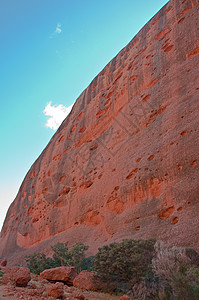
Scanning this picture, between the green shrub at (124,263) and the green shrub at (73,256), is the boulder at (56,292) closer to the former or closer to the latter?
the green shrub at (124,263)

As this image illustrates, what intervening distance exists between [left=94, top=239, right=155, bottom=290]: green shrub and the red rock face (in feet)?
3.96

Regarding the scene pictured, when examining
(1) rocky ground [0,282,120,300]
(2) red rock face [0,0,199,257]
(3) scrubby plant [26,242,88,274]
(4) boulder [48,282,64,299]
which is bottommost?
(1) rocky ground [0,282,120,300]

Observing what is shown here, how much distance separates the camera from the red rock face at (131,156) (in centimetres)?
874

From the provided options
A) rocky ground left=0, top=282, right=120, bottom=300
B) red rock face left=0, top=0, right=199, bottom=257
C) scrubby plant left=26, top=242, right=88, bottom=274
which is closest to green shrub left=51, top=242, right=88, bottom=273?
scrubby plant left=26, top=242, right=88, bottom=274

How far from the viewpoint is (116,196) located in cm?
1098

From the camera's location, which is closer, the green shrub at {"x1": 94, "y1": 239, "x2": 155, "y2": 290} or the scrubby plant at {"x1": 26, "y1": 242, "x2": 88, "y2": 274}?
the green shrub at {"x1": 94, "y1": 239, "x2": 155, "y2": 290}

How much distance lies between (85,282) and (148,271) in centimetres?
193

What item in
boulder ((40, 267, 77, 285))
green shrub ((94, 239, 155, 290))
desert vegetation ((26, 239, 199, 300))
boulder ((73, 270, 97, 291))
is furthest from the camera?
boulder ((40, 267, 77, 285))

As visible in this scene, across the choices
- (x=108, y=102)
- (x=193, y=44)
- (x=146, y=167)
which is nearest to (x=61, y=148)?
(x=108, y=102)

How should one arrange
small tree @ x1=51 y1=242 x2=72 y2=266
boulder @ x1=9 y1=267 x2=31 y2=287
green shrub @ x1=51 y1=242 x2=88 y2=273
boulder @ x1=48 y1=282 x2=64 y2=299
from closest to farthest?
1. boulder @ x1=48 y1=282 x2=64 y2=299
2. boulder @ x1=9 y1=267 x2=31 y2=287
3. green shrub @ x1=51 y1=242 x2=88 y2=273
4. small tree @ x1=51 y1=242 x2=72 y2=266

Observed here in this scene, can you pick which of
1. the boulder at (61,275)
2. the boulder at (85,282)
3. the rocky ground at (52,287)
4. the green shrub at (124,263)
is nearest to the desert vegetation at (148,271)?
the green shrub at (124,263)

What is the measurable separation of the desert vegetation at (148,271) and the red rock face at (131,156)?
1.27m

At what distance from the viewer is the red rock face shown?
8742 millimetres

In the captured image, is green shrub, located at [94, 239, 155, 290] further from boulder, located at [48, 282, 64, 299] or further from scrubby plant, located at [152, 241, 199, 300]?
boulder, located at [48, 282, 64, 299]
